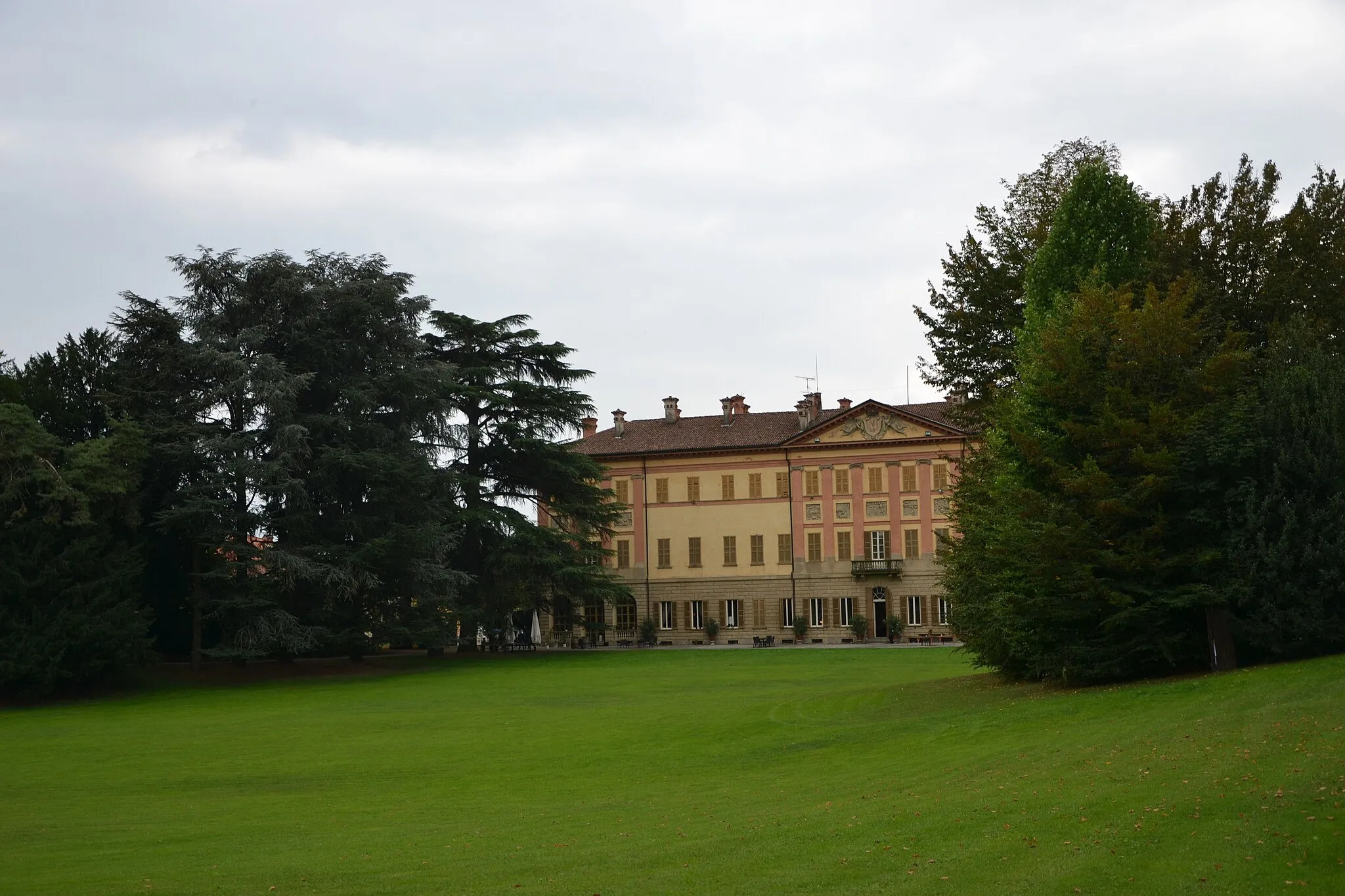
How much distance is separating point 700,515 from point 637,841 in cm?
6280

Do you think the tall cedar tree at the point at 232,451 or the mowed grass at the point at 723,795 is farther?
the tall cedar tree at the point at 232,451

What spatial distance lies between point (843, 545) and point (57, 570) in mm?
43093

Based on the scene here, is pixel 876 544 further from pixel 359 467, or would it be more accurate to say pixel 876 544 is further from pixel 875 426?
pixel 359 467

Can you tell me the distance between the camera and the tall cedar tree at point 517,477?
A: 56.1 meters

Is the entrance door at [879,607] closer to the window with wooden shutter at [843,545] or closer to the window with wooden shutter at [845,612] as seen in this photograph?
the window with wooden shutter at [845,612]

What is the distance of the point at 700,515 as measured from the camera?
75.7m

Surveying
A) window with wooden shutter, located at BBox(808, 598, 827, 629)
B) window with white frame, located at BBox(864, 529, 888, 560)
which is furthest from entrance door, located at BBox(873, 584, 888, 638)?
window with wooden shutter, located at BBox(808, 598, 827, 629)

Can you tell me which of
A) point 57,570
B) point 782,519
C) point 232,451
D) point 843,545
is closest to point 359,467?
point 232,451

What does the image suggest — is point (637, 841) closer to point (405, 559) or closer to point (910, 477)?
point (405, 559)

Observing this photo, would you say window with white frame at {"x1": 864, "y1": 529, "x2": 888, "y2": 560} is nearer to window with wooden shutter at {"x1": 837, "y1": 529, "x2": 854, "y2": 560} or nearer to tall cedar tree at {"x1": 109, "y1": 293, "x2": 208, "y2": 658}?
window with wooden shutter at {"x1": 837, "y1": 529, "x2": 854, "y2": 560}

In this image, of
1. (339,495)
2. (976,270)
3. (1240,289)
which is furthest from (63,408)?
(1240,289)

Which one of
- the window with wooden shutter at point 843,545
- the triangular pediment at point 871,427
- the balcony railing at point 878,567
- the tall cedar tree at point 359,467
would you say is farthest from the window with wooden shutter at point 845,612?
the tall cedar tree at point 359,467

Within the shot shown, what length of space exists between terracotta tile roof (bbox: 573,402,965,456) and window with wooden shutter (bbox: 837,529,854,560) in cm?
594

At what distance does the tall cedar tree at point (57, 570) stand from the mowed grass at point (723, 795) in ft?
23.4
